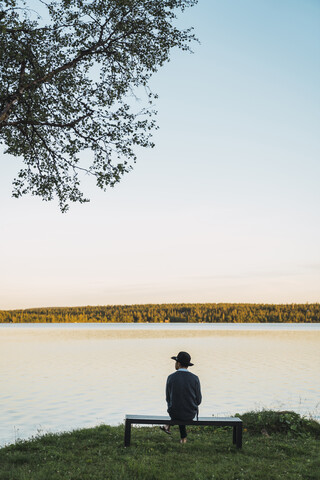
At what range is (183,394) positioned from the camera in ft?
34.0

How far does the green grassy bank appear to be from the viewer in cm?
862

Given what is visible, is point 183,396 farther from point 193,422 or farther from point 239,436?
point 239,436

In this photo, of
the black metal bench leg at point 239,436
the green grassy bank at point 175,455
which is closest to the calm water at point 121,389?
the green grassy bank at point 175,455

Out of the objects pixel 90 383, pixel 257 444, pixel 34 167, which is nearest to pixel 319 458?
pixel 257 444

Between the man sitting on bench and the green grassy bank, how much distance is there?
815 mm

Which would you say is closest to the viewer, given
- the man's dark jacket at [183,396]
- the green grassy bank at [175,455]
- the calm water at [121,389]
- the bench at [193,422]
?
the green grassy bank at [175,455]

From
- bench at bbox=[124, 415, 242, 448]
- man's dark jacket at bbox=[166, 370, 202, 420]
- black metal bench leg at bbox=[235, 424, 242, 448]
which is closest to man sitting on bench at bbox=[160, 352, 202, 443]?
man's dark jacket at bbox=[166, 370, 202, 420]

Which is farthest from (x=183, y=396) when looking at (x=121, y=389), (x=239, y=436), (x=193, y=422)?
A: (x=121, y=389)

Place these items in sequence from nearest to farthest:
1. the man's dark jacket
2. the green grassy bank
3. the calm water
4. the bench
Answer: the green grassy bank < the bench < the man's dark jacket < the calm water

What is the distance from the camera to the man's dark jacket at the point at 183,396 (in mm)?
10305

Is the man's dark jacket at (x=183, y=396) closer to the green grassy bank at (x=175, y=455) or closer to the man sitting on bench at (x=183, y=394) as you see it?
the man sitting on bench at (x=183, y=394)

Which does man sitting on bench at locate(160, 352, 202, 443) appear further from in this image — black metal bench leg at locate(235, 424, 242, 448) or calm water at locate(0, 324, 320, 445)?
calm water at locate(0, 324, 320, 445)

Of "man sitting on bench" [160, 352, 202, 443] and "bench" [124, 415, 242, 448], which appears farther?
"man sitting on bench" [160, 352, 202, 443]

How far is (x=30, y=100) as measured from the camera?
46.7 ft
